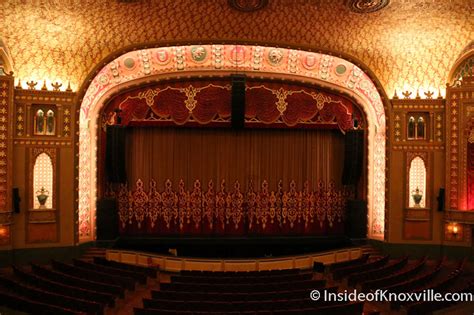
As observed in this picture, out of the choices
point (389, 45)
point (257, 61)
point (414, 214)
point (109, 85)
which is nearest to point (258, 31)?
point (257, 61)

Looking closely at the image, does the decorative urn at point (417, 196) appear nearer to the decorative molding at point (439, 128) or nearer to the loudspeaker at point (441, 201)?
the loudspeaker at point (441, 201)

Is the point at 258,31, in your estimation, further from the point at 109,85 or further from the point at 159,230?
the point at 159,230

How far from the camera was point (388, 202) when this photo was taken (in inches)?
567

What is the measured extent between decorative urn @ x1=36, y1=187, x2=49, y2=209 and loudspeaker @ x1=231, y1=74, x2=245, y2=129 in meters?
5.91

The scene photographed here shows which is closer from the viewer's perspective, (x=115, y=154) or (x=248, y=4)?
(x=248, y=4)

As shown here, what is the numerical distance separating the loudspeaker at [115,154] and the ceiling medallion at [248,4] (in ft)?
17.6

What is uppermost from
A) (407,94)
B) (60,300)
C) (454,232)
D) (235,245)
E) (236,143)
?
(407,94)

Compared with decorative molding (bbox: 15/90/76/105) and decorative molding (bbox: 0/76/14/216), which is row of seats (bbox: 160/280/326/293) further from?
decorative molding (bbox: 15/90/76/105)

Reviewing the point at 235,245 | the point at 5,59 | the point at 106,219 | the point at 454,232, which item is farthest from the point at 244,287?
the point at 5,59

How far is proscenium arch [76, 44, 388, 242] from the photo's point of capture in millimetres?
14070

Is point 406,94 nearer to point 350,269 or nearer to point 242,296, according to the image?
point 350,269

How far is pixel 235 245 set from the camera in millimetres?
15555

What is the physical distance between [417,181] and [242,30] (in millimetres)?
7006

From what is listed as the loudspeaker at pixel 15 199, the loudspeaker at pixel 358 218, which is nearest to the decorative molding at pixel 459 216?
the loudspeaker at pixel 358 218
